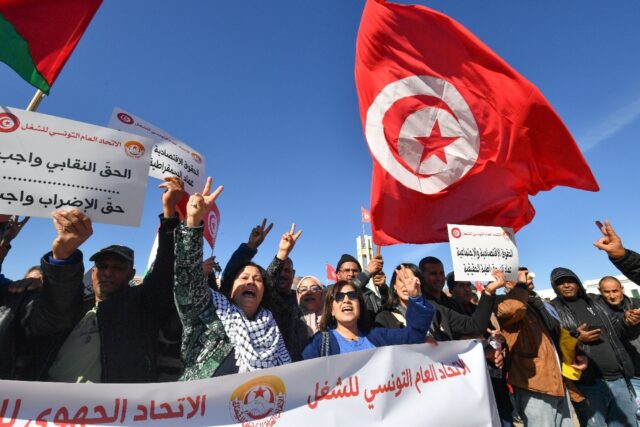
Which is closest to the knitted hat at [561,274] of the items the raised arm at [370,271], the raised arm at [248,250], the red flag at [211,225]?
the raised arm at [370,271]

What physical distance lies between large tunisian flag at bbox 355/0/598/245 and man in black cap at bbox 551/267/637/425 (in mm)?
1340

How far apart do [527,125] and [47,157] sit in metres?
4.49

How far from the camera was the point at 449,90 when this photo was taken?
14.1 feet

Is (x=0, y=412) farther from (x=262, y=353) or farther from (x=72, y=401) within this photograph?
(x=262, y=353)

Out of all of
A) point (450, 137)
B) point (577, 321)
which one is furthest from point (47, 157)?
point (577, 321)

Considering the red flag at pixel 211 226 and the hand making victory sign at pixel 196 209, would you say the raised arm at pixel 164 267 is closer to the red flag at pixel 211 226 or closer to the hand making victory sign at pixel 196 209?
the hand making victory sign at pixel 196 209

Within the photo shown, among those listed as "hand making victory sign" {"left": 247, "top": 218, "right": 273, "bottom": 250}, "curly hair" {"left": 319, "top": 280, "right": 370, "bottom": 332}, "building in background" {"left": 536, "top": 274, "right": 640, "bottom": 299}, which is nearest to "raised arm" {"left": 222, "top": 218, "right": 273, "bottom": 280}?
"hand making victory sign" {"left": 247, "top": 218, "right": 273, "bottom": 250}

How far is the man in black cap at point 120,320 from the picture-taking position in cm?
205

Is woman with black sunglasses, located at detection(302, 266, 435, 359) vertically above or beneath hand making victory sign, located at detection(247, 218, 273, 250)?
beneath

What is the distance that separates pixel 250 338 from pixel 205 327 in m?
0.27

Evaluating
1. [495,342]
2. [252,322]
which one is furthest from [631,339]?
[252,322]

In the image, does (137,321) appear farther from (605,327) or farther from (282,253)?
(605,327)

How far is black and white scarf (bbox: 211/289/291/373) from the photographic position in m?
2.08

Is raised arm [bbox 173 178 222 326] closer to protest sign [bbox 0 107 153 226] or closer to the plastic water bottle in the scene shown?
protest sign [bbox 0 107 153 226]
